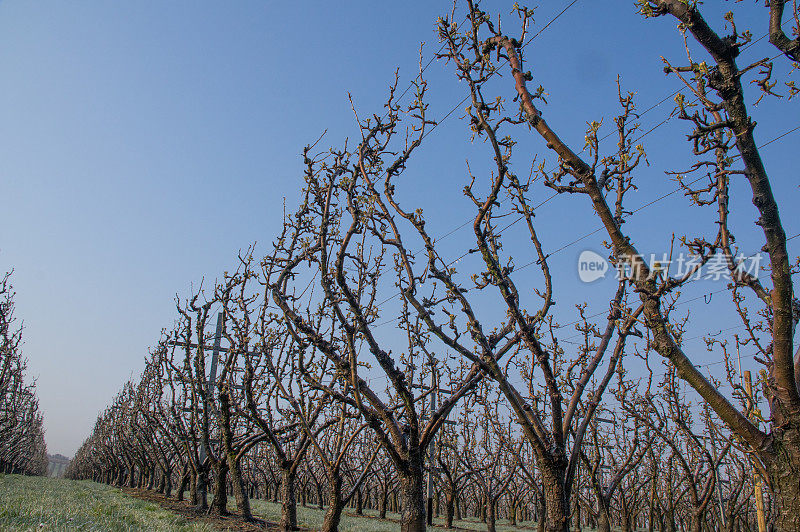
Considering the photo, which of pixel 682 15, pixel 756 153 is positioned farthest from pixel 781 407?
pixel 682 15

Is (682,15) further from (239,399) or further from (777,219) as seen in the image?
(239,399)

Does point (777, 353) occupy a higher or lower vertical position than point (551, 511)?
higher

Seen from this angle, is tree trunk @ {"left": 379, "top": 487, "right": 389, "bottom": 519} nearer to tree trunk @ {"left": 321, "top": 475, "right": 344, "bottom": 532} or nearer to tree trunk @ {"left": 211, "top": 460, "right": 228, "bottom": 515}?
tree trunk @ {"left": 211, "top": 460, "right": 228, "bottom": 515}

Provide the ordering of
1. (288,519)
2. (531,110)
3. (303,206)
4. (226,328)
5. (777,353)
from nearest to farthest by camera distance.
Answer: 1. (777,353)
2. (531,110)
3. (303,206)
4. (288,519)
5. (226,328)

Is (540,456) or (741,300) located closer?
(540,456)

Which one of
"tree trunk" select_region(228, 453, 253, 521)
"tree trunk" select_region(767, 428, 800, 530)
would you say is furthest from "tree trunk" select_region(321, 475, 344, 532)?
"tree trunk" select_region(767, 428, 800, 530)

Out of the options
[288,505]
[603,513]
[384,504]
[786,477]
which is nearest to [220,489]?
[288,505]

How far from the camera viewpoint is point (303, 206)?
347 inches

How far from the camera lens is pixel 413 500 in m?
6.07

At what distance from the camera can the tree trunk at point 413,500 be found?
602 cm

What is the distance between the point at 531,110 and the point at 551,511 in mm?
3324

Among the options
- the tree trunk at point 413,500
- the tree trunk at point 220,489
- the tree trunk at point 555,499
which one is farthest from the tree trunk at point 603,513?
the tree trunk at point 555,499

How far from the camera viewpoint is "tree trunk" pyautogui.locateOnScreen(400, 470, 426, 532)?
6.02 meters

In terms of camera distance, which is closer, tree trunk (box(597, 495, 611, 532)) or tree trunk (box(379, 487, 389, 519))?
tree trunk (box(597, 495, 611, 532))
